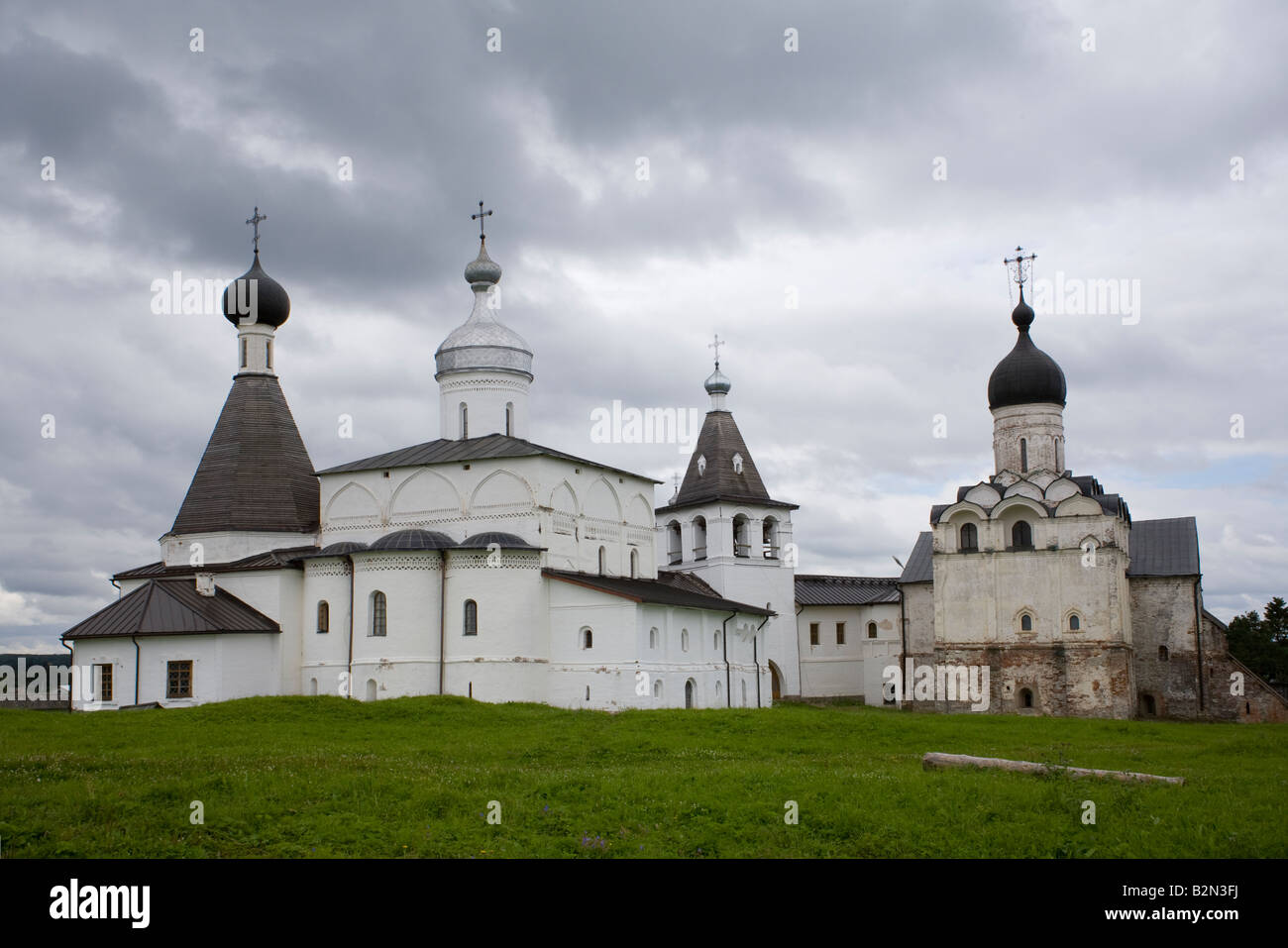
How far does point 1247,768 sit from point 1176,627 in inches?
762

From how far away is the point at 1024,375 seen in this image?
109 feet

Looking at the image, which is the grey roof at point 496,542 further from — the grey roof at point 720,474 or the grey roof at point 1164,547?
the grey roof at point 1164,547

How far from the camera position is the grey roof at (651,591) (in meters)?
25.9

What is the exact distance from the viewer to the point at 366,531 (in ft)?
94.9

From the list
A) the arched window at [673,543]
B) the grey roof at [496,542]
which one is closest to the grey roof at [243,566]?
the grey roof at [496,542]

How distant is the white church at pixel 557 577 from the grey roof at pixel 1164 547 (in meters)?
0.09

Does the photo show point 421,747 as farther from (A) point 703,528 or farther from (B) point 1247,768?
(A) point 703,528

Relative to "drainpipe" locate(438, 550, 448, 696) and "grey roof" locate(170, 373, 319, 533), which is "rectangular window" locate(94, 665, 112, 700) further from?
"drainpipe" locate(438, 550, 448, 696)

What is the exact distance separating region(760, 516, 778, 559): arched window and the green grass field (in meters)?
19.5

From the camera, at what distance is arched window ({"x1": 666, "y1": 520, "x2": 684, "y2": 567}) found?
3747 cm

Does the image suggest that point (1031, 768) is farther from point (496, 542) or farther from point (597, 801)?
point (496, 542)

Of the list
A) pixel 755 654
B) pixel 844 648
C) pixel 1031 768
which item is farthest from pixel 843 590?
pixel 1031 768
